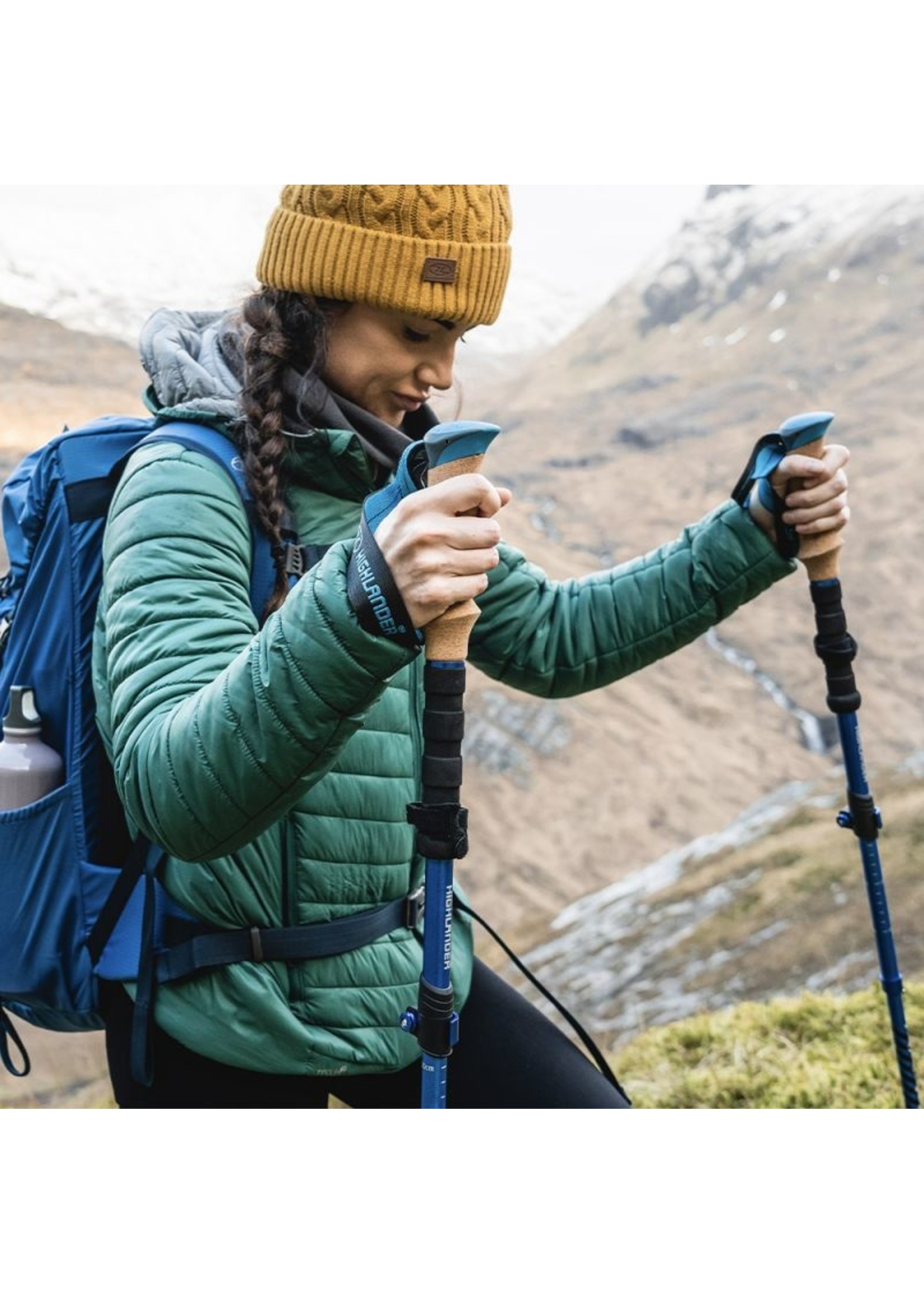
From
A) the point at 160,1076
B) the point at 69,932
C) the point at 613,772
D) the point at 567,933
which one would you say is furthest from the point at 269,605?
the point at 613,772

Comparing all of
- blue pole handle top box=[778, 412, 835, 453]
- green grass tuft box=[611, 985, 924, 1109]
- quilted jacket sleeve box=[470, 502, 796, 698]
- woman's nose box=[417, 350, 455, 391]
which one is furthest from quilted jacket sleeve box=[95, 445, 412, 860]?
green grass tuft box=[611, 985, 924, 1109]

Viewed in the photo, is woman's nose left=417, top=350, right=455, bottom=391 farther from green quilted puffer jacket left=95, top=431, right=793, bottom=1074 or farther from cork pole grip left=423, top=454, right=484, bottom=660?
cork pole grip left=423, top=454, right=484, bottom=660

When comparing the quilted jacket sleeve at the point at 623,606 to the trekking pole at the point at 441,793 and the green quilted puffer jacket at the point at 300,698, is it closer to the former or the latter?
the green quilted puffer jacket at the point at 300,698

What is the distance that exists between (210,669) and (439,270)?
1113 millimetres

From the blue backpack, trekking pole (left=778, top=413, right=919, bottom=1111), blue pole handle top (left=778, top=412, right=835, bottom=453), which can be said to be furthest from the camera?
trekking pole (left=778, top=413, right=919, bottom=1111)

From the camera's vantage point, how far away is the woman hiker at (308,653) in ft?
6.24

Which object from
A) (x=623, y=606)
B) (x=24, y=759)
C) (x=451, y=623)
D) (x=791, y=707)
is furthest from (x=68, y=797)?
(x=791, y=707)

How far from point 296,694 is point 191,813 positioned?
0.27 metres

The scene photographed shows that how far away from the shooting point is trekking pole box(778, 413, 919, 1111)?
3.37 meters

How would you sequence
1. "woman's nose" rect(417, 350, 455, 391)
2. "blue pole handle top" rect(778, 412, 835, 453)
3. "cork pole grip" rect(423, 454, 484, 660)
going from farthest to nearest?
"blue pole handle top" rect(778, 412, 835, 453)
"woman's nose" rect(417, 350, 455, 391)
"cork pole grip" rect(423, 454, 484, 660)

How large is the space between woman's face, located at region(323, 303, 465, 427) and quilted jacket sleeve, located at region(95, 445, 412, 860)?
1.68 ft

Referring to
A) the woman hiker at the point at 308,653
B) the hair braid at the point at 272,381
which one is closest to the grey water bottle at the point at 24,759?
the woman hiker at the point at 308,653

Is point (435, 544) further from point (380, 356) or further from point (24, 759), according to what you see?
point (24, 759)

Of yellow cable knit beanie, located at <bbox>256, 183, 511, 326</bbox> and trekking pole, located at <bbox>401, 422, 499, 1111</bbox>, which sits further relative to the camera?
yellow cable knit beanie, located at <bbox>256, 183, 511, 326</bbox>
